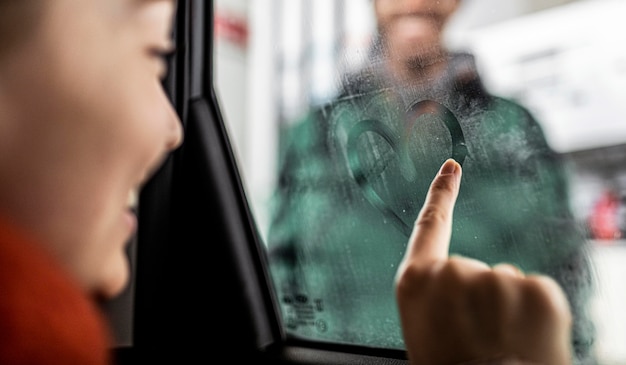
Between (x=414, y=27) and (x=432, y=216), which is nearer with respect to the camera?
(x=432, y=216)

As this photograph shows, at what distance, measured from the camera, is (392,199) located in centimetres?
118

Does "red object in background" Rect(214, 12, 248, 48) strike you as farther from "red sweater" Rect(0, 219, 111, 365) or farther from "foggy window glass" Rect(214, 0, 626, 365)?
"red sweater" Rect(0, 219, 111, 365)

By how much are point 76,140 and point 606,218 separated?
69 cm

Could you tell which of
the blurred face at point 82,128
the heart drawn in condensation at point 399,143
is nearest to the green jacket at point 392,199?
the heart drawn in condensation at point 399,143

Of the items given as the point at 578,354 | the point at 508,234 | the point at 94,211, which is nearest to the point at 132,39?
the point at 94,211

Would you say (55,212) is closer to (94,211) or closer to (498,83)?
(94,211)

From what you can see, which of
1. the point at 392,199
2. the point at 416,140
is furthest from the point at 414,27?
the point at 392,199

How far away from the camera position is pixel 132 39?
788 mm

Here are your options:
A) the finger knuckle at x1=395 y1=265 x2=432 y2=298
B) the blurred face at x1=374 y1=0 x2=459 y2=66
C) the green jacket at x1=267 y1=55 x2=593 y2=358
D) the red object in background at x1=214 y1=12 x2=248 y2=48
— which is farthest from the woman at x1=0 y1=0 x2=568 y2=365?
the red object in background at x1=214 y1=12 x2=248 y2=48

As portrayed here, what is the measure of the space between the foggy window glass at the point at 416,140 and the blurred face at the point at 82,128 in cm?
48

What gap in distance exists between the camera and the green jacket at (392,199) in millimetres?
1022

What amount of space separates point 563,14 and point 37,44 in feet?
2.33

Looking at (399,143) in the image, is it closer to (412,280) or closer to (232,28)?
(412,280)

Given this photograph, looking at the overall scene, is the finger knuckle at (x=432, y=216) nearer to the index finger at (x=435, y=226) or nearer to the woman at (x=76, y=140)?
the index finger at (x=435, y=226)
